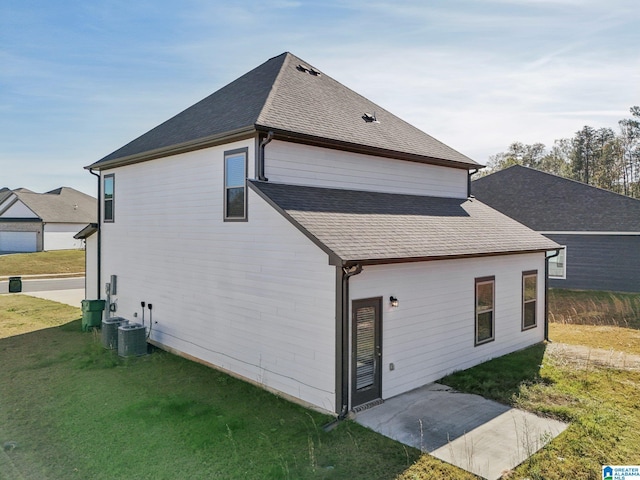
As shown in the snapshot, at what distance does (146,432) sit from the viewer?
6512 mm

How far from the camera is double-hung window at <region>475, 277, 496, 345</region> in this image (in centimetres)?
970

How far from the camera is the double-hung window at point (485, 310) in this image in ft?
31.8

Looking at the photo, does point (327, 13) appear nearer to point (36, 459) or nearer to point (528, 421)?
point (528, 421)

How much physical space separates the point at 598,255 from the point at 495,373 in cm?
1413

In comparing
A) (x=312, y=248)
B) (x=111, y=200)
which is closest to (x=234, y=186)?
(x=312, y=248)

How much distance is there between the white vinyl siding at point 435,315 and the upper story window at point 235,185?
3084 mm

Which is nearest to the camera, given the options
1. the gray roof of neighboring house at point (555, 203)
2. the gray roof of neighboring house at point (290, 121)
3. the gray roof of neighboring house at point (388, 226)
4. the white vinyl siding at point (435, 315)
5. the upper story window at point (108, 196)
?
the gray roof of neighboring house at point (388, 226)

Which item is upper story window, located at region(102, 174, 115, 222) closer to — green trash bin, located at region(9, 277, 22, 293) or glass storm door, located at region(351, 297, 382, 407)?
glass storm door, located at region(351, 297, 382, 407)

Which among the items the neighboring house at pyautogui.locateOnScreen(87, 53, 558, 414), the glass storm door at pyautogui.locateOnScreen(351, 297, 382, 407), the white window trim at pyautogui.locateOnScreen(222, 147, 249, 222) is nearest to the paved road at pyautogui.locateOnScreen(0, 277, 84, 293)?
the neighboring house at pyautogui.locateOnScreen(87, 53, 558, 414)

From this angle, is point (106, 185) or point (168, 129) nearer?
point (168, 129)

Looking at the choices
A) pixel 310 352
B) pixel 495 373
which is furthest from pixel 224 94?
pixel 495 373

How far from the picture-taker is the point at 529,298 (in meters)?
11.4

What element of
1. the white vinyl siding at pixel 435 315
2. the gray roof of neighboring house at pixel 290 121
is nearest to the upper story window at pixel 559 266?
the gray roof of neighboring house at pixel 290 121

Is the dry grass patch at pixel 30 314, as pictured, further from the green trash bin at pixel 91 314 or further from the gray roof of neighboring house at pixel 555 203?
the gray roof of neighboring house at pixel 555 203
